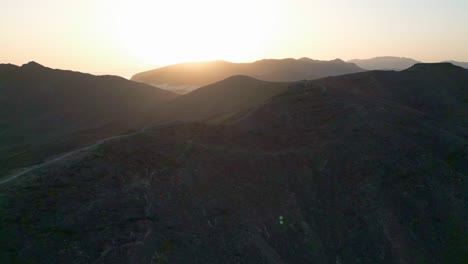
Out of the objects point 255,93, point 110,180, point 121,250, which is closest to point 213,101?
point 255,93

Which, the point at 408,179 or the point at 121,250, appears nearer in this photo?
the point at 121,250

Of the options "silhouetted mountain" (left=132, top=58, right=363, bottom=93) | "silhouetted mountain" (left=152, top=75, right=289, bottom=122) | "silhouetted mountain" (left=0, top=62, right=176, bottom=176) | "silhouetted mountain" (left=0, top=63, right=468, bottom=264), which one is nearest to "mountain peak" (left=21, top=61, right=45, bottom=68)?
"silhouetted mountain" (left=0, top=62, right=176, bottom=176)

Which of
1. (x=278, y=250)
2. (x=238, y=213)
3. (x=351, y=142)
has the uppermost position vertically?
(x=351, y=142)

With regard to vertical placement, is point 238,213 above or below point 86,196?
below

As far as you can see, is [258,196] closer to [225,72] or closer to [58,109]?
[58,109]

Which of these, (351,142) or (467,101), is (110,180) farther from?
(467,101)

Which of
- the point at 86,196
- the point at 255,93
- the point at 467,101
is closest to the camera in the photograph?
the point at 86,196

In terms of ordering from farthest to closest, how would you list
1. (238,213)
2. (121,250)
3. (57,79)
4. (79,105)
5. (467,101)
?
1. (57,79)
2. (79,105)
3. (467,101)
4. (238,213)
5. (121,250)
